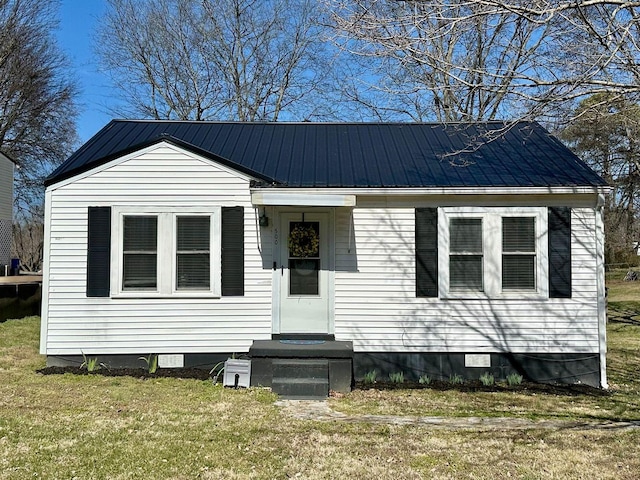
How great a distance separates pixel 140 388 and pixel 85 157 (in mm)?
3790

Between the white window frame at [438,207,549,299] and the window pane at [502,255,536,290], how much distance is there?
0.06m

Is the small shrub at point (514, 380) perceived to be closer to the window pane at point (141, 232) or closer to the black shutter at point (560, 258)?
the black shutter at point (560, 258)

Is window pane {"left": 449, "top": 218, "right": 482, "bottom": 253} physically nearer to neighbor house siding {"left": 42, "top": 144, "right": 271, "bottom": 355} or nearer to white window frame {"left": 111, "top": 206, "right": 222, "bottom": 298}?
neighbor house siding {"left": 42, "top": 144, "right": 271, "bottom": 355}

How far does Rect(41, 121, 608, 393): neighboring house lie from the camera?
7.89 meters

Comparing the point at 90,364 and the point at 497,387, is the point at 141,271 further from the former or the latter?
the point at 497,387

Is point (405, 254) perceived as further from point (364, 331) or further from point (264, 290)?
point (264, 290)

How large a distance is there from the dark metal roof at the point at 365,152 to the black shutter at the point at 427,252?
0.48 meters

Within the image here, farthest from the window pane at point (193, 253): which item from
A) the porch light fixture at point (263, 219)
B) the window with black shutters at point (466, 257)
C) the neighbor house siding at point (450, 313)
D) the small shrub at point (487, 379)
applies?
the small shrub at point (487, 379)

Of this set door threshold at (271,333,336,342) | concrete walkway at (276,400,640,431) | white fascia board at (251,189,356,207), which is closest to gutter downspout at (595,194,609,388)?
concrete walkway at (276,400,640,431)

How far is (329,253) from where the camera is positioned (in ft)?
26.5

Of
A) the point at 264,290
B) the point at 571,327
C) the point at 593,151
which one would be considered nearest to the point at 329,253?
→ the point at 264,290

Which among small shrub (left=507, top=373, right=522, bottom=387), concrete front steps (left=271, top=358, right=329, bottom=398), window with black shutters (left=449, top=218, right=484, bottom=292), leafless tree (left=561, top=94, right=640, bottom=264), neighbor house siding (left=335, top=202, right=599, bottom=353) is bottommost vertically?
small shrub (left=507, top=373, right=522, bottom=387)

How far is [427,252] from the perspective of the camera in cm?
799

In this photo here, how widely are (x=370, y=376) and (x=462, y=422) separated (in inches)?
82.9
